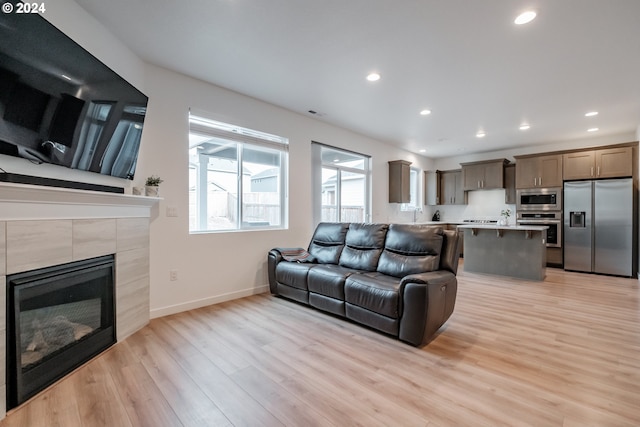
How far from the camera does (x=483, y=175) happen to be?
6844 millimetres

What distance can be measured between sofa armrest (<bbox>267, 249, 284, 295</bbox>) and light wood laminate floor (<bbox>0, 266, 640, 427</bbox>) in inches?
26.8

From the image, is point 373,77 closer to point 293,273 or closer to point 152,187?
point 293,273

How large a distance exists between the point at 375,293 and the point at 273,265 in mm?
1630

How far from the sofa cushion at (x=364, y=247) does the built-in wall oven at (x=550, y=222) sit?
4392mm

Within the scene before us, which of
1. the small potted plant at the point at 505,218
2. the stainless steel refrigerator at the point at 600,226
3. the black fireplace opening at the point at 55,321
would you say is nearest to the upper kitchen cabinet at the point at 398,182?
the small potted plant at the point at 505,218

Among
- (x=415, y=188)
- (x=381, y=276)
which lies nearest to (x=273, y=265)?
(x=381, y=276)

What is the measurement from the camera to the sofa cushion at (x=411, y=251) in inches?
115

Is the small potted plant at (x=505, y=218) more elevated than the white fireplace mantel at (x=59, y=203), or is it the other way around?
the white fireplace mantel at (x=59, y=203)

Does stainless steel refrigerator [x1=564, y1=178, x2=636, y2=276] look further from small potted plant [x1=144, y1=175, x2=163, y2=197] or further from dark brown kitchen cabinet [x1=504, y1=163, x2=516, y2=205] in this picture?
small potted plant [x1=144, y1=175, x2=163, y2=197]

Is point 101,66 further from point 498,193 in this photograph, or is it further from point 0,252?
point 498,193

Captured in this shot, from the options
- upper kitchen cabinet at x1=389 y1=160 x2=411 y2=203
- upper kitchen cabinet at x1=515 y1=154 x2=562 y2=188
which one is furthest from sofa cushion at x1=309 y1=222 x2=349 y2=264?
upper kitchen cabinet at x1=515 y1=154 x2=562 y2=188

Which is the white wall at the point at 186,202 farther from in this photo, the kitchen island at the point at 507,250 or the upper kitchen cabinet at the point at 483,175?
the upper kitchen cabinet at the point at 483,175

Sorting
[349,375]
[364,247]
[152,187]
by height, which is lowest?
[349,375]

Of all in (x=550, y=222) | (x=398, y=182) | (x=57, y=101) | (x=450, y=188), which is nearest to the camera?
(x=57, y=101)
